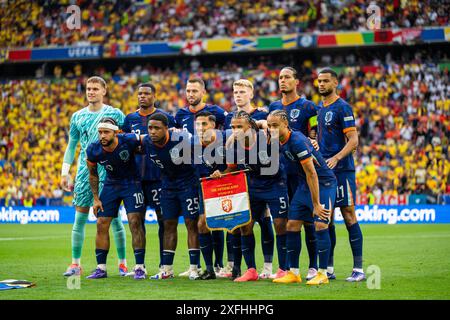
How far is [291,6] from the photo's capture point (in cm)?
3556

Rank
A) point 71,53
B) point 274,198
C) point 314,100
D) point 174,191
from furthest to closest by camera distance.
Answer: point 71,53, point 314,100, point 174,191, point 274,198

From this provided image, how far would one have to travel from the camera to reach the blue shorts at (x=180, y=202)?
1059 centimetres

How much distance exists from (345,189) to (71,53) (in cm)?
2906

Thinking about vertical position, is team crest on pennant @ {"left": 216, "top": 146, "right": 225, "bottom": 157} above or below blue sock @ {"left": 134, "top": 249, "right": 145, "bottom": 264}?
above

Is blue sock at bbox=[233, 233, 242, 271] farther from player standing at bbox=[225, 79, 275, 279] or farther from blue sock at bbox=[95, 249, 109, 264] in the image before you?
blue sock at bbox=[95, 249, 109, 264]

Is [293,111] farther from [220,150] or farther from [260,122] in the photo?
[220,150]

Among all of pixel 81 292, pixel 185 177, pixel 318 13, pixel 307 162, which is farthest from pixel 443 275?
pixel 318 13

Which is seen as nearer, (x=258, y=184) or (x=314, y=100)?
(x=258, y=184)

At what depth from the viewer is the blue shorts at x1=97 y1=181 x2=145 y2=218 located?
10844 millimetres

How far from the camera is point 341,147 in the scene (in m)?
10.4

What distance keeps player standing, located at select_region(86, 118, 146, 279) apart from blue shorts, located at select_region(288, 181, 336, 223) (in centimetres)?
221

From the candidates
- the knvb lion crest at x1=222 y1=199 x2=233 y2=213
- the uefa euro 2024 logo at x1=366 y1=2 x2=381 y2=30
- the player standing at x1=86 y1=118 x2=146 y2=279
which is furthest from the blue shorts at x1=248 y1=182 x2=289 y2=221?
the uefa euro 2024 logo at x1=366 y1=2 x2=381 y2=30

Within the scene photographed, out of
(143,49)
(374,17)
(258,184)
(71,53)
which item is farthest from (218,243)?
(71,53)

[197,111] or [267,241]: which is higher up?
[197,111]
